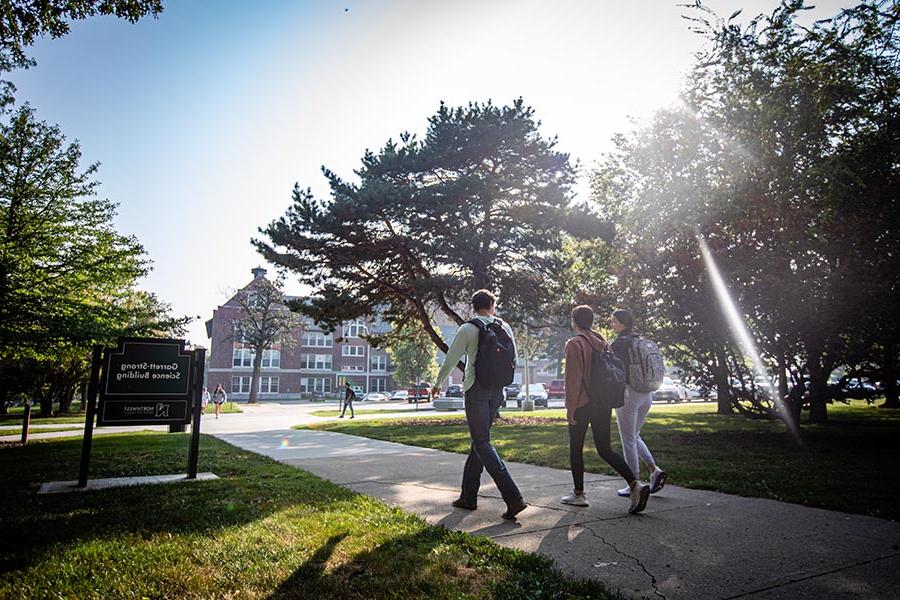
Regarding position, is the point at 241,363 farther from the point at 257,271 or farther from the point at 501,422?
the point at 501,422

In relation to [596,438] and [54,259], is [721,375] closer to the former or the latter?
[596,438]

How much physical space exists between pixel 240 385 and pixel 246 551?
223ft

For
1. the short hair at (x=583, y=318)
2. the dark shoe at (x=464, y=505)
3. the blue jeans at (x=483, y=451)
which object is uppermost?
the short hair at (x=583, y=318)

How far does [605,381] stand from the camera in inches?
186

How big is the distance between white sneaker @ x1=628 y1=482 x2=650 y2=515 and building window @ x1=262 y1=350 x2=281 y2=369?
68.6 m

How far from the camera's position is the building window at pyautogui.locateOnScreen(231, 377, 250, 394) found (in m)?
65.5

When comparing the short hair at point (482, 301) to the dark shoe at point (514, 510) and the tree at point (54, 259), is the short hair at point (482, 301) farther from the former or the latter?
the tree at point (54, 259)

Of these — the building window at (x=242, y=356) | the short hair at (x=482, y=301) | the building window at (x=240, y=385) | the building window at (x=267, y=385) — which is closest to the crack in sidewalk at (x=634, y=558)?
the short hair at (x=482, y=301)

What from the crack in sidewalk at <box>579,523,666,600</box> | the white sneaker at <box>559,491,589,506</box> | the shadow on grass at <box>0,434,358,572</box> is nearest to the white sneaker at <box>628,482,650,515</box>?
the white sneaker at <box>559,491,589,506</box>

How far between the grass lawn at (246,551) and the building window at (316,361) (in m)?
67.4

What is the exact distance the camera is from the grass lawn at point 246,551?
9.01 ft

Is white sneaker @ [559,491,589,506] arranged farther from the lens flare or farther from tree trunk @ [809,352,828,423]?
tree trunk @ [809,352,828,423]

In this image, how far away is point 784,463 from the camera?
7.27m

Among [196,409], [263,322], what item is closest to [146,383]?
[196,409]
